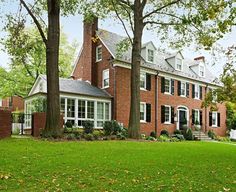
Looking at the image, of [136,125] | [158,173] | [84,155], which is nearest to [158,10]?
[136,125]

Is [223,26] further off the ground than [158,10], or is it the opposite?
[158,10]

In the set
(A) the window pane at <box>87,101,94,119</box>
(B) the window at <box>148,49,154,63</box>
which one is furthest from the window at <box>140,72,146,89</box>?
(A) the window pane at <box>87,101,94,119</box>

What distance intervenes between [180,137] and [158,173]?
20.9 metres

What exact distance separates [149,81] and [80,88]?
6.43 metres

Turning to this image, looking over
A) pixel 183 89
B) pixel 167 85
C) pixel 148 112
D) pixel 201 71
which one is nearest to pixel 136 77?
pixel 148 112

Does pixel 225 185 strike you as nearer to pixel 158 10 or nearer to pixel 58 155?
pixel 58 155

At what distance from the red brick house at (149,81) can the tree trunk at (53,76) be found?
9065 millimetres

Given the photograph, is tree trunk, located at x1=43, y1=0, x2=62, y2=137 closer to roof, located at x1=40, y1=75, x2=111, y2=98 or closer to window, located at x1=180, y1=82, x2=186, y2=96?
roof, located at x1=40, y1=75, x2=111, y2=98

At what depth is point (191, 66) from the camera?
37625mm

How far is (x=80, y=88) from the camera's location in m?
27.5

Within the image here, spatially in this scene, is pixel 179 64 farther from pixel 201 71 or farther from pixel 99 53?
pixel 99 53

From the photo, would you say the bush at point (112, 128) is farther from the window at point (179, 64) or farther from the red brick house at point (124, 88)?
the window at point (179, 64)

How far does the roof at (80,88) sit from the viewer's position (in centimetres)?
2630

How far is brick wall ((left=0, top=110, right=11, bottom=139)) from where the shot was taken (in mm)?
16266
